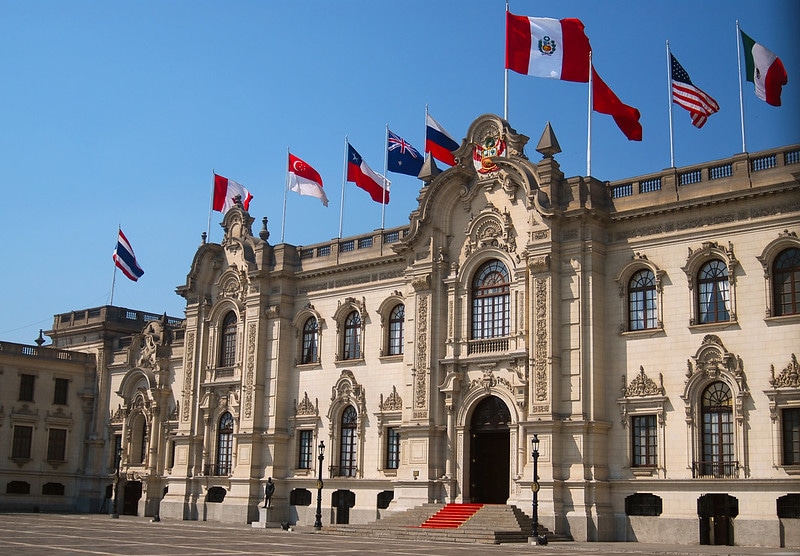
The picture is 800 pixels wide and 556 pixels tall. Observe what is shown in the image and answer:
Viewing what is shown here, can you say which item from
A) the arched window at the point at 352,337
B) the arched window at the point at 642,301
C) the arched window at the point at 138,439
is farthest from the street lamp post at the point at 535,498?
the arched window at the point at 138,439

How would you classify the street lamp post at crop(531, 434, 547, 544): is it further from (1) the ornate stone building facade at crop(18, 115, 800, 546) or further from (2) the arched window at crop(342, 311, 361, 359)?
(2) the arched window at crop(342, 311, 361, 359)

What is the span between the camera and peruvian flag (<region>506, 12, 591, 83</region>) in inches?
1454

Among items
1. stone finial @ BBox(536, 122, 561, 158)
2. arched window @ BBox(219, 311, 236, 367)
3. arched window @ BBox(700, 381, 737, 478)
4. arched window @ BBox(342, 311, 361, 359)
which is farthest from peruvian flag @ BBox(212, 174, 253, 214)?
arched window @ BBox(700, 381, 737, 478)

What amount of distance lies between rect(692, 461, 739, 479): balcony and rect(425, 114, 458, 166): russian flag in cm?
1673

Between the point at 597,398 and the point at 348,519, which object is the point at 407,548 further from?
the point at 348,519

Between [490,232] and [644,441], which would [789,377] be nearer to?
[644,441]

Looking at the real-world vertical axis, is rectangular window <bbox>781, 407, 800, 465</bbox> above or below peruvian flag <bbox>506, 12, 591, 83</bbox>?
below

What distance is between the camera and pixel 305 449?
4612cm

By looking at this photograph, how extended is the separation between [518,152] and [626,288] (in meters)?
7.10

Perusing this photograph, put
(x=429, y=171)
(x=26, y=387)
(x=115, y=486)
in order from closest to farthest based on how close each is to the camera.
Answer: (x=429, y=171) < (x=115, y=486) < (x=26, y=387)

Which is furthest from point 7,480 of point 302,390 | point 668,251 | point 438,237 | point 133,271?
point 668,251

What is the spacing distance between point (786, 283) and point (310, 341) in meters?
22.9

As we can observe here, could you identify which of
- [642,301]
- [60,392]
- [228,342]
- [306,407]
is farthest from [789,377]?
[60,392]

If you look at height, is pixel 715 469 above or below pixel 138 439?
below
